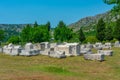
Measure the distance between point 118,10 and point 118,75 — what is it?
10980mm

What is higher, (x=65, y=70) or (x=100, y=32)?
(x=100, y=32)

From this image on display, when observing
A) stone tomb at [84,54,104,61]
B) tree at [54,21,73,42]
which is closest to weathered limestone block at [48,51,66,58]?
stone tomb at [84,54,104,61]

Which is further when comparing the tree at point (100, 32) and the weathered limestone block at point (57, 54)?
the tree at point (100, 32)

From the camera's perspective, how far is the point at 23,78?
21359 mm

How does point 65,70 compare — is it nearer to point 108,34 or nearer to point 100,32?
point 108,34

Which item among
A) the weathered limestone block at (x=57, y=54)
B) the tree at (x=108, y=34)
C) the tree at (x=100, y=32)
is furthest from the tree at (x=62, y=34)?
the weathered limestone block at (x=57, y=54)

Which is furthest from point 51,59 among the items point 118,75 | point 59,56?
point 118,75

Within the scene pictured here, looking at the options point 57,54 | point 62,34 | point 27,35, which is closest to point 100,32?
point 62,34

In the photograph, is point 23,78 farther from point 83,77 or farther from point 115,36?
point 115,36

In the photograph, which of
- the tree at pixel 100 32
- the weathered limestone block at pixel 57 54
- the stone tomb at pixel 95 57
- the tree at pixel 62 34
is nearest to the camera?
the stone tomb at pixel 95 57

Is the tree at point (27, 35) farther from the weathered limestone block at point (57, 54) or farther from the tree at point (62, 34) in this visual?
the weathered limestone block at point (57, 54)

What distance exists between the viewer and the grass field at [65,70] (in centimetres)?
2253

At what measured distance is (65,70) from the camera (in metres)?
26.1

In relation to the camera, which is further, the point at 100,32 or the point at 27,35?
the point at 27,35
